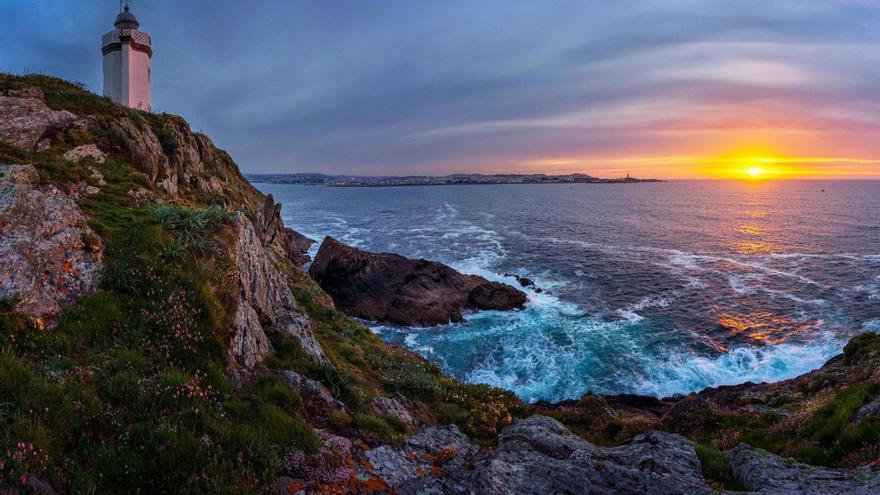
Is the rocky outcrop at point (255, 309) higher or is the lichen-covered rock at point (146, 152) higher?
the lichen-covered rock at point (146, 152)

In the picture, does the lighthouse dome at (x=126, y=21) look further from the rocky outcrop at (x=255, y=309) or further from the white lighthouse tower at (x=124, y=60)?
the rocky outcrop at (x=255, y=309)

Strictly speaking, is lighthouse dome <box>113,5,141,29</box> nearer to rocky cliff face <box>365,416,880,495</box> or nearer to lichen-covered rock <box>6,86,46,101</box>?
lichen-covered rock <box>6,86,46,101</box>

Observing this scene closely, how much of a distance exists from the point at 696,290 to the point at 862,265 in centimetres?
2395

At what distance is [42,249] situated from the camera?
915 centimetres

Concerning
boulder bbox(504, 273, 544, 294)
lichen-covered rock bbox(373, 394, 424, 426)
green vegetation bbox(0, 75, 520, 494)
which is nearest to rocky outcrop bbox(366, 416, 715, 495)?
lichen-covered rock bbox(373, 394, 424, 426)

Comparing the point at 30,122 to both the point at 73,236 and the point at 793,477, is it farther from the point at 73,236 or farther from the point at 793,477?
the point at 793,477

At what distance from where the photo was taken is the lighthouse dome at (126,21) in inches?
1101

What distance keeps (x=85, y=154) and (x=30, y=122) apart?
252 centimetres

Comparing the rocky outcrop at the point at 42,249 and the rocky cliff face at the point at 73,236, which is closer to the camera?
the rocky outcrop at the point at 42,249

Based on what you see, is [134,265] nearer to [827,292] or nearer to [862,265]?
[827,292]

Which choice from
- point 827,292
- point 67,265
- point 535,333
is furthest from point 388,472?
point 827,292

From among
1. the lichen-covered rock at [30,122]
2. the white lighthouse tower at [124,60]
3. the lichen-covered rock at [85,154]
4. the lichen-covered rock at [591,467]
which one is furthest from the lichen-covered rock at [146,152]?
the lichen-covered rock at [591,467]

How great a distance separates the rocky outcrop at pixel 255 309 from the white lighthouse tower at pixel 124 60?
21.9 m

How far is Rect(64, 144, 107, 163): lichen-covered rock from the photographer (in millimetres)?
14613
